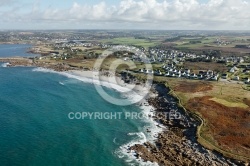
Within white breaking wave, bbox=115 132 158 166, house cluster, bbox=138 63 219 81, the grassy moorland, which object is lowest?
white breaking wave, bbox=115 132 158 166

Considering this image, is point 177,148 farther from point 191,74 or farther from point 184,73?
point 184,73

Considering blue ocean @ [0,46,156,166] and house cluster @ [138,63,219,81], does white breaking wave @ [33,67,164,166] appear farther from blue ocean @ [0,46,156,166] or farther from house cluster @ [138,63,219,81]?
house cluster @ [138,63,219,81]

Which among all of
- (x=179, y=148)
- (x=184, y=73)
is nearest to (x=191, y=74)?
(x=184, y=73)

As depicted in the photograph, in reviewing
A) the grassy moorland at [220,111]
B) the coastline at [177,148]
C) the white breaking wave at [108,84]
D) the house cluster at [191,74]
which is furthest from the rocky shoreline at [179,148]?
the house cluster at [191,74]

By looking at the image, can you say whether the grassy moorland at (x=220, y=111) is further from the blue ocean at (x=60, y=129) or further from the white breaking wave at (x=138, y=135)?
the blue ocean at (x=60, y=129)

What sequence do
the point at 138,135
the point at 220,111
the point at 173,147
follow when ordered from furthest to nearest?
the point at 220,111 → the point at 138,135 → the point at 173,147

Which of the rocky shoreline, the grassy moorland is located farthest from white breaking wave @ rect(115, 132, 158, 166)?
the grassy moorland
